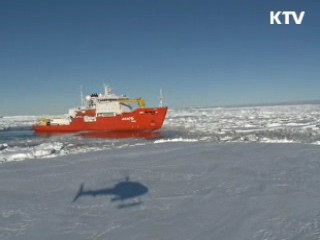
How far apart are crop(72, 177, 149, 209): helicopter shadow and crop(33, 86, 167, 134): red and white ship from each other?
62.6 ft

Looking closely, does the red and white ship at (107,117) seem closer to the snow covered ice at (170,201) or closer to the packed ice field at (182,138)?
the packed ice field at (182,138)

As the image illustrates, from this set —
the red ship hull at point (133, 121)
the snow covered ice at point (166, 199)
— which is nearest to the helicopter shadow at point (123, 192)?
the snow covered ice at point (166, 199)

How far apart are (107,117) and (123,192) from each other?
20636 millimetres

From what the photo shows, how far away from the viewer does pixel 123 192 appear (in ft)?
19.4

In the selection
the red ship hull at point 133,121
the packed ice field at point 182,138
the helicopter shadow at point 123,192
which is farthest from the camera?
the red ship hull at point 133,121

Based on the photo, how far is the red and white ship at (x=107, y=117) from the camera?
25688mm

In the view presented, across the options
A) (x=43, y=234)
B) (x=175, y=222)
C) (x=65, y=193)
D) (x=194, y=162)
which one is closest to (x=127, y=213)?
(x=175, y=222)

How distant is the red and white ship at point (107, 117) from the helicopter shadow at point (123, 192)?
19085 millimetres

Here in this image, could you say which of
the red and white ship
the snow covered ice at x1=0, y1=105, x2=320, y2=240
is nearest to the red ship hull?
the red and white ship

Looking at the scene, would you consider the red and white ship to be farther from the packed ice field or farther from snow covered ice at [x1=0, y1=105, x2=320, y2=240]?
snow covered ice at [x1=0, y1=105, x2=320, y2=240]

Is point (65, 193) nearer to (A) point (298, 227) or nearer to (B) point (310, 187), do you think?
(A) point (298, 227)

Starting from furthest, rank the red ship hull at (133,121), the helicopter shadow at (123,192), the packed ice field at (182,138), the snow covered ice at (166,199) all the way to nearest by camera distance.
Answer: the red ship hull at (133,121) < the packed ice field at (182,138) < the helicopter shadow at (123,192) < the snow covered ice at (166,199)

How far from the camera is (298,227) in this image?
390cm

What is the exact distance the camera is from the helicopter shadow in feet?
17.4
